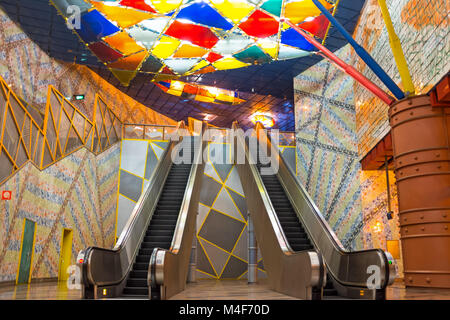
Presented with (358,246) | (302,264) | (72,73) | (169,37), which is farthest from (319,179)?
(72,73)

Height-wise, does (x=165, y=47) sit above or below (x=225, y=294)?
above

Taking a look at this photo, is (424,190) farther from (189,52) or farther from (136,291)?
(189,52)

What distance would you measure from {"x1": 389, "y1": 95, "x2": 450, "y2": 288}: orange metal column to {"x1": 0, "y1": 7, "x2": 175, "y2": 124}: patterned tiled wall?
10.0 metres

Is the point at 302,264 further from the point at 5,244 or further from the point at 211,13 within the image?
the point at 211,13

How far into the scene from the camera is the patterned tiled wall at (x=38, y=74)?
1154 cm

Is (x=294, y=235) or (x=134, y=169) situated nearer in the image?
(x=294, y=235)

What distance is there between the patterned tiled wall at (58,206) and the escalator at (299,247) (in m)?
5.57

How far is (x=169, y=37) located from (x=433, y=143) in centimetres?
904

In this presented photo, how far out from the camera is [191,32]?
43.9 ft

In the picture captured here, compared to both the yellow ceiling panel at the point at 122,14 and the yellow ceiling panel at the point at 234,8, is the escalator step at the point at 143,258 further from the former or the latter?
the yellow ceiling panel at the point at 234,8

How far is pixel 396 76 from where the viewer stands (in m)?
9.82

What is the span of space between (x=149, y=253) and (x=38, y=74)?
8175 millimetres

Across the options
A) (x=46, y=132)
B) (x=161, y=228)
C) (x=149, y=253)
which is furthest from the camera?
(x=46, y=132)

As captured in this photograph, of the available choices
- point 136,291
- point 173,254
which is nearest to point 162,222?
point 136,291
